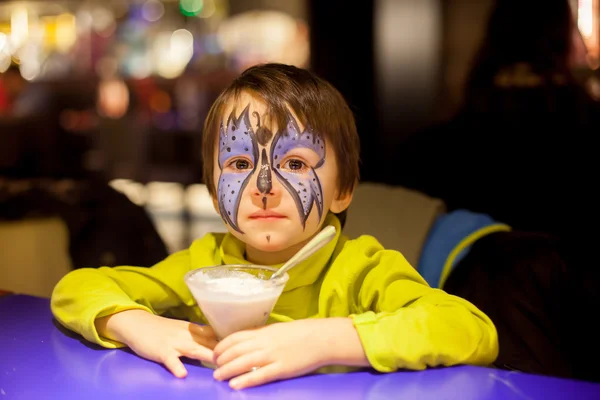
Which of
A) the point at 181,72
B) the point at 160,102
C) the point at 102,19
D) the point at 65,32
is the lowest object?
the point at 160,102

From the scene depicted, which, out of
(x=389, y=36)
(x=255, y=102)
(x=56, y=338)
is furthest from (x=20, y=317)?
(x=389, y=36)

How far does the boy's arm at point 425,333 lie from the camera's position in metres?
0.88

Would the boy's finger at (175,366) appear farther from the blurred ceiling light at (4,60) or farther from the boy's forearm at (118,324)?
the blurred ceiling light at (4,60)

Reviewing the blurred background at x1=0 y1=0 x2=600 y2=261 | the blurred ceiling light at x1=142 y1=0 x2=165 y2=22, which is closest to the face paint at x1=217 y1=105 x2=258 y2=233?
the blurred background at x1=0 y1=0 x2=600 y2=261

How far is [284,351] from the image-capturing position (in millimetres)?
864

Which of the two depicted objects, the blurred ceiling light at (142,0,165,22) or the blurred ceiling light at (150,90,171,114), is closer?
the blurred ceiling light at (150,90,171,114)

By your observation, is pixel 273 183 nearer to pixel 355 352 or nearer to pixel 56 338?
pixel 355 352

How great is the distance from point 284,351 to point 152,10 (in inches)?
248

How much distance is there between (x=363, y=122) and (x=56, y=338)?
1.99 metres

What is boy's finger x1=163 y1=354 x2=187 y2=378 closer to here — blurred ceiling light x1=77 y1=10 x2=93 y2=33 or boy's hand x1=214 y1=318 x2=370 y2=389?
boy's hand x1=214 y1=318 x2=370 y2=389

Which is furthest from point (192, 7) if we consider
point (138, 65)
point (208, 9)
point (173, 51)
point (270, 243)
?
point (270, 243)

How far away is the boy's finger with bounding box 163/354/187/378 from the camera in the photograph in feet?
2.92

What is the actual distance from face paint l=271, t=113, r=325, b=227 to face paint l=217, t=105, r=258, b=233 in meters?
0.04

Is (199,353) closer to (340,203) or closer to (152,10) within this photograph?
(340,203)
